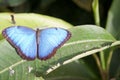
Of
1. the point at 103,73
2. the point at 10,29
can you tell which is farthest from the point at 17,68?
the point at 103,73

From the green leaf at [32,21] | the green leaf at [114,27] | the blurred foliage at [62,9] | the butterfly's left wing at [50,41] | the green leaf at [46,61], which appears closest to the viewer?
the butterfly's left wing at [50,41]

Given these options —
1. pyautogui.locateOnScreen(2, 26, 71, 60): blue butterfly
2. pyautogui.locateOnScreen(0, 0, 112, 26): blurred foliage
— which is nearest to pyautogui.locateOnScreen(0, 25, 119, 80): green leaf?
pyautogui.locateOnScreen(2, 26, 71, 60): blue butterfly

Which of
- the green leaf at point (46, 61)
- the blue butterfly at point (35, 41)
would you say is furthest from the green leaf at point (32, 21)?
the blue butterfly at point (35, 41)

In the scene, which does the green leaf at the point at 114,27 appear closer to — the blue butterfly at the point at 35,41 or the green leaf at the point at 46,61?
the green leaf at the point at 46,61

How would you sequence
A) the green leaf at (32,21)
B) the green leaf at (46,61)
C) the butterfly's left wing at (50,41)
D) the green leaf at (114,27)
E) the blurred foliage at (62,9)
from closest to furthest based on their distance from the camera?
1. the butterfly's left wing at (50,41)
2. the green leaf at (46,61)
3. the green leaf at (32,21)
4. the green leaf at (114,27)
5. the blurred foliage at (62,9)

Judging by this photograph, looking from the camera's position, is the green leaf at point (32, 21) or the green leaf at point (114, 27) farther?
the green leaf at point (114, 27)

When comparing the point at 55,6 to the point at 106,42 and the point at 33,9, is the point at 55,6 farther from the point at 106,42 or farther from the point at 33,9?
the point at 106,42

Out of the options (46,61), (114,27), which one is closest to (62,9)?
(114,27)

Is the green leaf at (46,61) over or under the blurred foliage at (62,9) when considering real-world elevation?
over
